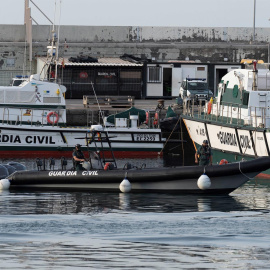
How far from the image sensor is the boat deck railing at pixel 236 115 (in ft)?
98.2

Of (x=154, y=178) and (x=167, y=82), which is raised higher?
(x=167, y=82)

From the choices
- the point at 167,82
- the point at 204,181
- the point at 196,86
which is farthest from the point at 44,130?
the point at 167,82

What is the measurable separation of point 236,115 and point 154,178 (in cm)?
858

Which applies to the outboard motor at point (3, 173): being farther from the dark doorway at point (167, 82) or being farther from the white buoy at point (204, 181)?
the dark doorway at point (167, 82)

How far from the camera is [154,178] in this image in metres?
24.8

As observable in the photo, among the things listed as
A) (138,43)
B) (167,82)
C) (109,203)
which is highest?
(138,43)

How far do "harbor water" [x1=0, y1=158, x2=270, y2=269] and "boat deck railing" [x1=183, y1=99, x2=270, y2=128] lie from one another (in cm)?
465

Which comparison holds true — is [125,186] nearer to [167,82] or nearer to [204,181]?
[204,181]

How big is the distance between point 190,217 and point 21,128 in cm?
1855

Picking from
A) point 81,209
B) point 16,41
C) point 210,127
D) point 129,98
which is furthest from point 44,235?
point 16,41

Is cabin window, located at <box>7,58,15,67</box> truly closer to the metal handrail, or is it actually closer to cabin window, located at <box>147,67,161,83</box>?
cabin window, located at <box>147,67,161,83</box>

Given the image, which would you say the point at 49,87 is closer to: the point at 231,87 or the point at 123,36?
the point at 231,87

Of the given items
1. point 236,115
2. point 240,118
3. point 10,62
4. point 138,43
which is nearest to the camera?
point 240,118

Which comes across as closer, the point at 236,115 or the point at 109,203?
the point at 109,203
